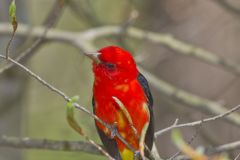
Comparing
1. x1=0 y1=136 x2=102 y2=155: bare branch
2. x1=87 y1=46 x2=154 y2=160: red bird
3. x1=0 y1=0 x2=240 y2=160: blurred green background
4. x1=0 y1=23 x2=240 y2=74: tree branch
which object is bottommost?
x1=0 y1=136 x2=102 y2=155: bare branch

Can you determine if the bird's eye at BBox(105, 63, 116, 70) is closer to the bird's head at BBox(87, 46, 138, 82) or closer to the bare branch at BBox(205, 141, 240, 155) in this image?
the bird's head at BBox(87, 46, 138, 82)

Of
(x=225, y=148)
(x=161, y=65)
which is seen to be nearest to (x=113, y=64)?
(x=225, y=148)

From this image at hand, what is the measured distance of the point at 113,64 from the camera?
153 inches

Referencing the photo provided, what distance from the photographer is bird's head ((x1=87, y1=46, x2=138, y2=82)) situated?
378 centimetres

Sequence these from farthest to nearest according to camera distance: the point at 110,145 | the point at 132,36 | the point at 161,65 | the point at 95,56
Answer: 1. the point at 161,65
2. the point at 132,36
3. the point at 110,145
4. the point at 95,56

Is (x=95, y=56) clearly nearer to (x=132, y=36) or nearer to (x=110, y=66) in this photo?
(x=110, y=66)

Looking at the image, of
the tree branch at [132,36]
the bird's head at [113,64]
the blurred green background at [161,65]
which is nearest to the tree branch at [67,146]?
the bird's head at [113,64]

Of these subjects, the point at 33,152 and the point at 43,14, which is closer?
the point at 33,152

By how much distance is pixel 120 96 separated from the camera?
12.8ft

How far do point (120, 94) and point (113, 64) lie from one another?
204 mm

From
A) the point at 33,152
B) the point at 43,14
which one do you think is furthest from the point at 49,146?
the point at 43,14

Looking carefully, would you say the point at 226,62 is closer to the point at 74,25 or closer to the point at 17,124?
the point at 17,124

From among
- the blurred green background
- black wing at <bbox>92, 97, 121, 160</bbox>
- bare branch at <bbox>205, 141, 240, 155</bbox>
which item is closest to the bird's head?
black wing at <bbox>92, 97, 121, 160</bbox>

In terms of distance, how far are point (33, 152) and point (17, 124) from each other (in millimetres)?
2450
